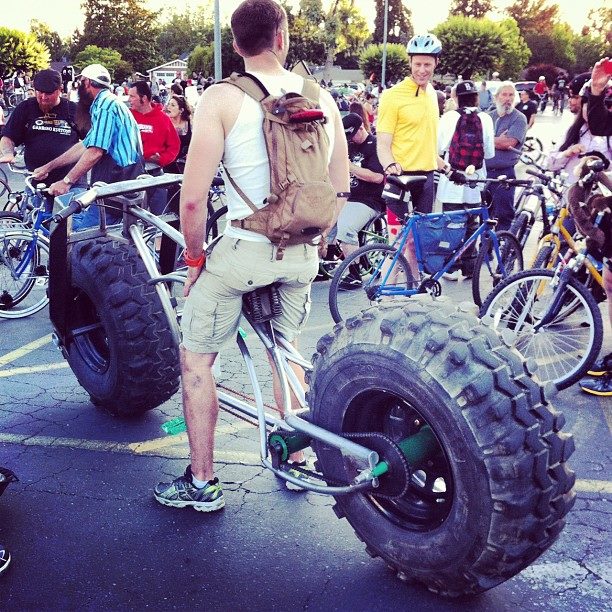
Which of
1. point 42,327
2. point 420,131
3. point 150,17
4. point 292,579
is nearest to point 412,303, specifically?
point 292,579

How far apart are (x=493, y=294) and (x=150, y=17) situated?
100383 millimetres

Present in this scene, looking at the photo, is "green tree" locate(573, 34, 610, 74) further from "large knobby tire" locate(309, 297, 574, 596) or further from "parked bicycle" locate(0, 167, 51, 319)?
"large knobby tire" locate(309, 297, 574, 596)

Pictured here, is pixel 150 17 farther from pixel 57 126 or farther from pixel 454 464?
pixel 454 464

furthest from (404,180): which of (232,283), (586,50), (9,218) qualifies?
(586,50)

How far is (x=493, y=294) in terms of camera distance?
17.3 ft

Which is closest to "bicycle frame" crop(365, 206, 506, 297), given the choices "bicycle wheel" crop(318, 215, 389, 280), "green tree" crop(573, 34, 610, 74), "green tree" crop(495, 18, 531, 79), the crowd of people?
the crowd of people

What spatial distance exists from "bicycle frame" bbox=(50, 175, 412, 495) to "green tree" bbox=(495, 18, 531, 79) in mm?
67779

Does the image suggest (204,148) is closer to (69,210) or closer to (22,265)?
(69,210)

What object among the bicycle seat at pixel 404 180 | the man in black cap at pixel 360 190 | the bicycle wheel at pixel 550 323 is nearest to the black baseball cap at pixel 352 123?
the man in black cap at pixel 360 190

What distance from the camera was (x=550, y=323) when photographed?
500 cm

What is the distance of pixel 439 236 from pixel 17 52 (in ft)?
177

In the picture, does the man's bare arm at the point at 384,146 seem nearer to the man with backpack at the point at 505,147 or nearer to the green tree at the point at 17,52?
the man with backpack at the point at 505,147

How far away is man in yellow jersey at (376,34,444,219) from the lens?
6348 mm

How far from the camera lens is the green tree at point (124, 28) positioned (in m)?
93.2
